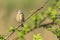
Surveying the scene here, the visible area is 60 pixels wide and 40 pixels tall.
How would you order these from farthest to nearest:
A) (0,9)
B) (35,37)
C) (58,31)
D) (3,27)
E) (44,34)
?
(0,9)
(3,27)
(44,34)
(58,31)
(35,37)

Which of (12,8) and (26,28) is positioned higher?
(12,8)

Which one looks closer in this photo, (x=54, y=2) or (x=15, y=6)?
(x=54, y=2)

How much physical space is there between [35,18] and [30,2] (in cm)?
622

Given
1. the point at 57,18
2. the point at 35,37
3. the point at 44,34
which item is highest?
the point at 44,34

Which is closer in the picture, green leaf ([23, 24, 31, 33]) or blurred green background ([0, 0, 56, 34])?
green leaf ([23, 24, 31, 33])

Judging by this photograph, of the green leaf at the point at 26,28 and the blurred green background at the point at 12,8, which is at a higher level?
the blurred green background at the point at 12,8

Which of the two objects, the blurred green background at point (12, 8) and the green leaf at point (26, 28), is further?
the blurred green background at point (12, 8)

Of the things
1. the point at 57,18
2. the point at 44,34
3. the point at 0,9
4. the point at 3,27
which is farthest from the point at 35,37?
the point at 0,9

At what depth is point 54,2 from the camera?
418cm

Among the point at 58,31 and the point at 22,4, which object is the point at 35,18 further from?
the point at 22,4

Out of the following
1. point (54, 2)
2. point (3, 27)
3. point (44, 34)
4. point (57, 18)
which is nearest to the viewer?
point (57, 18)

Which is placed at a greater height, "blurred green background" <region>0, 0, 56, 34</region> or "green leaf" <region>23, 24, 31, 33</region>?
"blurred green background" <region>0, 0, 56, 34</region>

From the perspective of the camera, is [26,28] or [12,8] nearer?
[26,28]

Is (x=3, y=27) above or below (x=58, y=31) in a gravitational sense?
above
